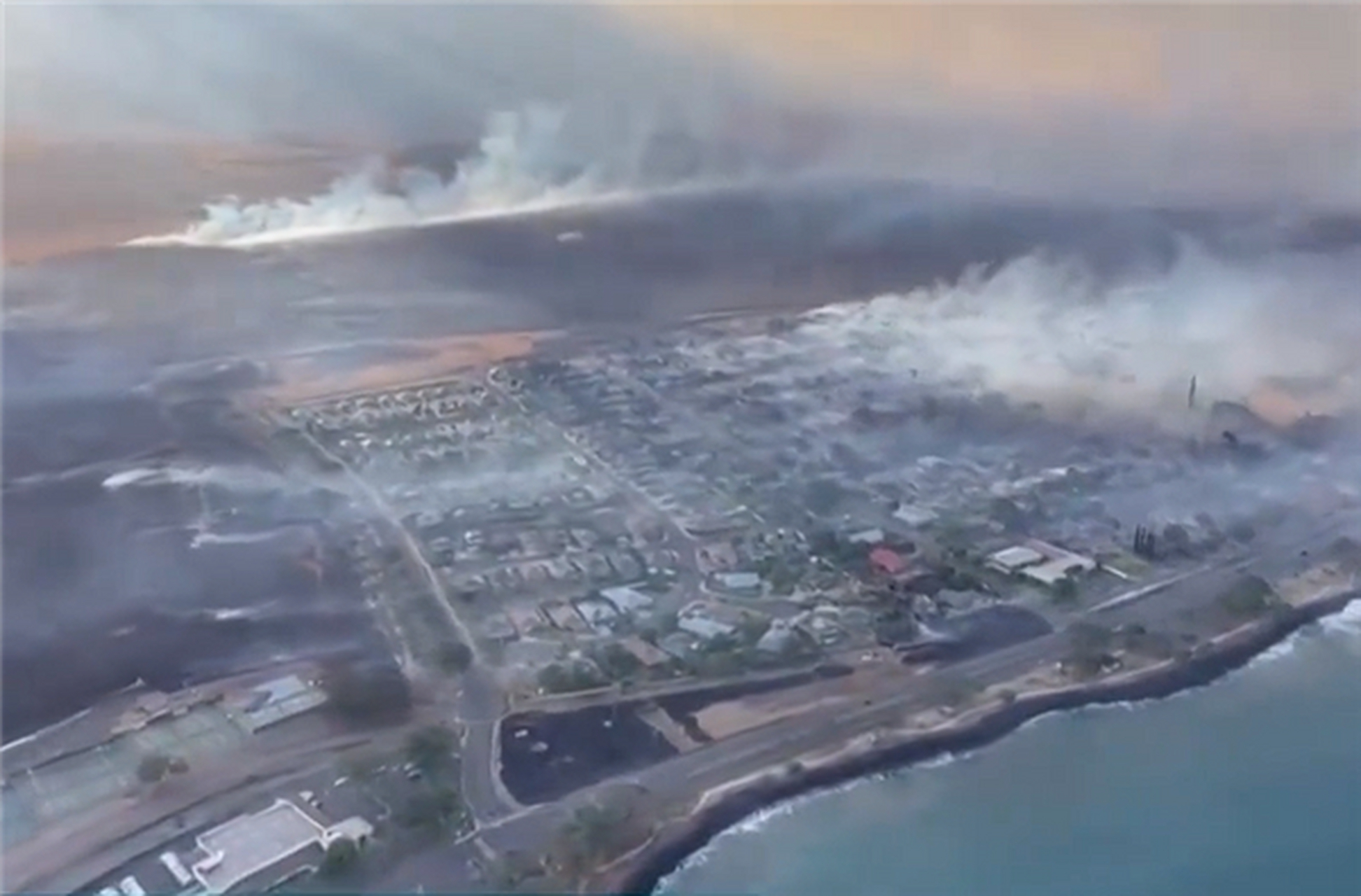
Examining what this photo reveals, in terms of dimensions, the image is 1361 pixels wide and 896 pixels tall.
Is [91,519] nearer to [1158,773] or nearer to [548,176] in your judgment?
[548,176]

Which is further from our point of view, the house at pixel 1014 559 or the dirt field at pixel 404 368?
the house at pixel 1014 559

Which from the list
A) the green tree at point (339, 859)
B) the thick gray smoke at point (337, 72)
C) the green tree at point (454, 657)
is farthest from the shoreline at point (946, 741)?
the thick gray smoke at point (337, 72)

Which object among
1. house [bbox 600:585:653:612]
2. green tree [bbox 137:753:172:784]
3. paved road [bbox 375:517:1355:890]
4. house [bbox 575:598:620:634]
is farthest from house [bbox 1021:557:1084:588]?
green tree [bbox 137:753:172:784]

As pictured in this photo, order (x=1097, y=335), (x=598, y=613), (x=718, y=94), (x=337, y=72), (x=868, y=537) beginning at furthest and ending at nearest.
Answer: (x=1097, y=335), (x=718, y=94), (x=868, y=537), (x=337, y=72), (x=598, y=613)

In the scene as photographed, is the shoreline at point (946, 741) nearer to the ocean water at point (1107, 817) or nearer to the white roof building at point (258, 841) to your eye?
the ocean water at point (1107, 817)

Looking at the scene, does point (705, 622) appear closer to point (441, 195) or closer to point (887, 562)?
point (887, 562)

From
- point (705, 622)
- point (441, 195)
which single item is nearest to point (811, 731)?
point (705, 622)
